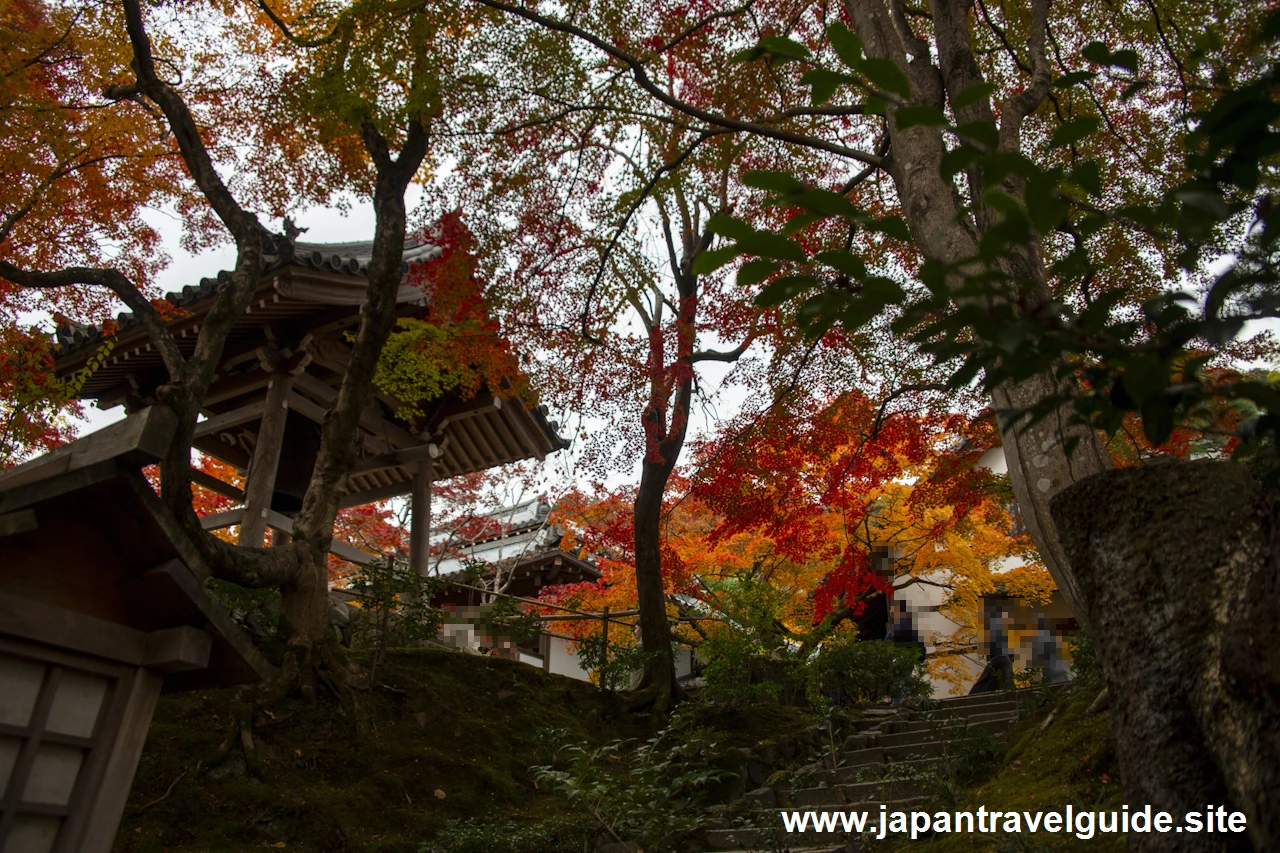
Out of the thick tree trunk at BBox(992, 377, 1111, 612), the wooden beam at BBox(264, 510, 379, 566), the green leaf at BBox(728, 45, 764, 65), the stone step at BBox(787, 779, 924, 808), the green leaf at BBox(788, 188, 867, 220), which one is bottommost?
the stone step at BBox(787, 779, 924, 808)

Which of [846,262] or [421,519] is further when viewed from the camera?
[421,519]

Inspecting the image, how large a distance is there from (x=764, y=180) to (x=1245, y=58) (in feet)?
3.03

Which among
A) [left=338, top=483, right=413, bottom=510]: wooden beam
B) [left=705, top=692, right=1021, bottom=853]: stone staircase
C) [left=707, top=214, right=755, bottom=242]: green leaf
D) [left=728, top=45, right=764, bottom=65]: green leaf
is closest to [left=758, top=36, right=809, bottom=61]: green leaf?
[left=728, top=45, right=764, bottom=65]: green leaf

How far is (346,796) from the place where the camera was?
6754 mm

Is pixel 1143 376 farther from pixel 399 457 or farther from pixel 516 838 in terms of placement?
pixel 399 457

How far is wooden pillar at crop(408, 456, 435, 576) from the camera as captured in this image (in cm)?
1212

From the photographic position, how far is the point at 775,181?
131cm

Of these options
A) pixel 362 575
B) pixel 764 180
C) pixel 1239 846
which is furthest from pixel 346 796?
pixel 764 180

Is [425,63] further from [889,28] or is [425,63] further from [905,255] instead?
[905,255]

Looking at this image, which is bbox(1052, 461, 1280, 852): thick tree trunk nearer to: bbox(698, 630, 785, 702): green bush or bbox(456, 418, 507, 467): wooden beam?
bbox(698, 630, 785, 702): green bush

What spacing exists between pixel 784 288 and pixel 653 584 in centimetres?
1054

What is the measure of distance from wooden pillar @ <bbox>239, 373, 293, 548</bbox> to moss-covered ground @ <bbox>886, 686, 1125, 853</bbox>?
770cm

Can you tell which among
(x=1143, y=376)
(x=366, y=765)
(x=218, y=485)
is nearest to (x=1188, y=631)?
(x=1143, y=376)

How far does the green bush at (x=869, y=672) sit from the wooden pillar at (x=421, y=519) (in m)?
6.04
